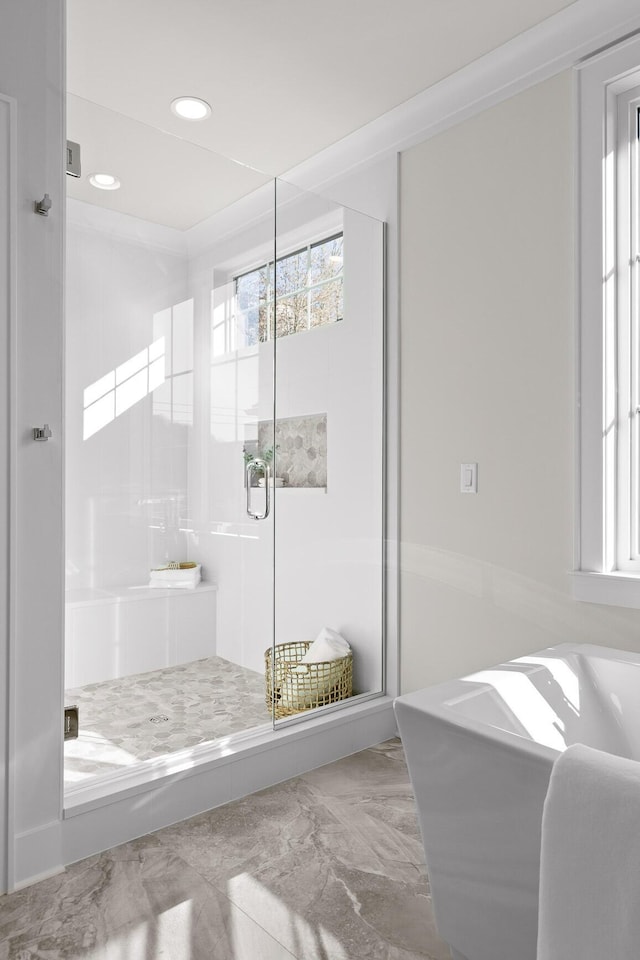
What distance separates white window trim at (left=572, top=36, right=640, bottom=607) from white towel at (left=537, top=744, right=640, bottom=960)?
43.9 inches

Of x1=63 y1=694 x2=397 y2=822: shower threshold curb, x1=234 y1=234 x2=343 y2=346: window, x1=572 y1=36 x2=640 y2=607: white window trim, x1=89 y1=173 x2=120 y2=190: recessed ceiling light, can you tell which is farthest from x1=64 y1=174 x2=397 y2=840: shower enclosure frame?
x1=572 y1=36 x2=640 y2=607: white window trim

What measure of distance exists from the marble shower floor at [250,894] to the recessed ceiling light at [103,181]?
203 centimetres

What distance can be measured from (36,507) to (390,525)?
153cm

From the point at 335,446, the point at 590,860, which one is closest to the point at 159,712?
the point at 335,446

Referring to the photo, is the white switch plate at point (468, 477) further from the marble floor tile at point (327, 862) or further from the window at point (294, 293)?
A: the marble floor tile at point (327, 862)

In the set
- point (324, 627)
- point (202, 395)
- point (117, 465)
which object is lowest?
point (324, 627)

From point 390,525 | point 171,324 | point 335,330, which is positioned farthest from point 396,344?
point 171,324

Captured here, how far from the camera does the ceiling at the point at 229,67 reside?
6.76 ft

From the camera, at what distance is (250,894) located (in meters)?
1.68

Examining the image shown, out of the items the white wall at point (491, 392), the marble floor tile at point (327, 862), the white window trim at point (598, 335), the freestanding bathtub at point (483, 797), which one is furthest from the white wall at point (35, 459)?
the white window trim at point (598, 335)

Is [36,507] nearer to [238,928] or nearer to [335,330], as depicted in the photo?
[238,928]

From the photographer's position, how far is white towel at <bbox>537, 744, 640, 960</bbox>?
0.97 metres

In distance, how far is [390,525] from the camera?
2822 mm

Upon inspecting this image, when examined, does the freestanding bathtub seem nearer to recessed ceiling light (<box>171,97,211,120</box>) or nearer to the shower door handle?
the shower door handle
